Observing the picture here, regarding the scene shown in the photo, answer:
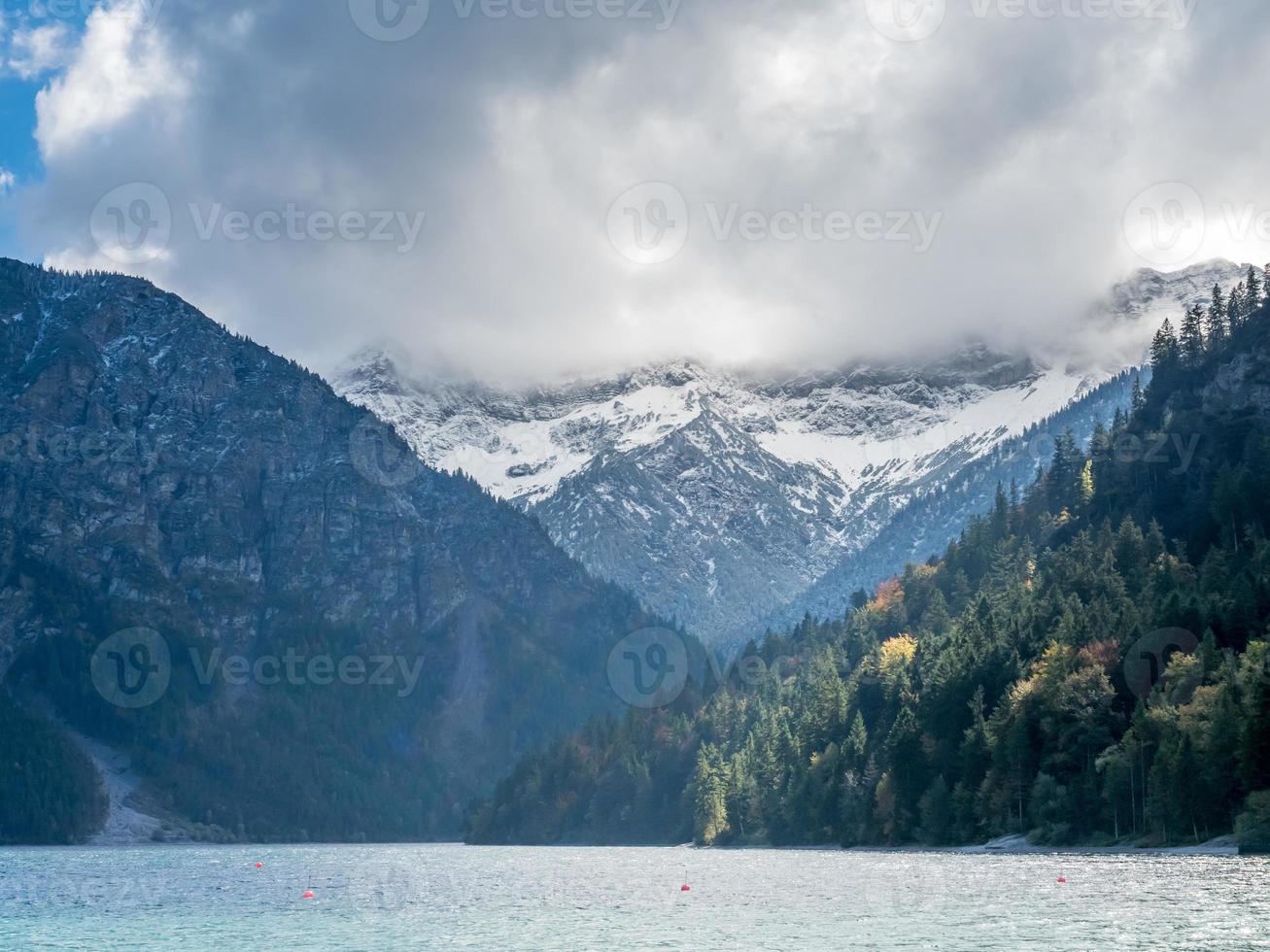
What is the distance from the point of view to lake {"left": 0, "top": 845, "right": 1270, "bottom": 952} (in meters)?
91.1

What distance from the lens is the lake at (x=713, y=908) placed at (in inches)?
3585

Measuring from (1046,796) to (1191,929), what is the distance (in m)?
77.9

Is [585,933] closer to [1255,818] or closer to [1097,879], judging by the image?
[1097,879]

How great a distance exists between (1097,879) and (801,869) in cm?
4306

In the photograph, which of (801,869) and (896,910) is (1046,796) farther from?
(896,910)

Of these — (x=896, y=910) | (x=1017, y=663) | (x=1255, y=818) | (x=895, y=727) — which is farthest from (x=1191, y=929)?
(x=895, y=727)

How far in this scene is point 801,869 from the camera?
519 feet

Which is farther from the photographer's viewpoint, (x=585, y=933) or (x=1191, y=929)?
(x=585, y=933)

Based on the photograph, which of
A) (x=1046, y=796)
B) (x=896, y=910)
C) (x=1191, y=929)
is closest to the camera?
(x=1191, y=929)

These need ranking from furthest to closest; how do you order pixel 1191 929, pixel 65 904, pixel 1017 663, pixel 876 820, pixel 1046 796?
pixel 876 820
pixel 1017 663
pixel 1046 796
pixel 65 904
pixel 1191 929

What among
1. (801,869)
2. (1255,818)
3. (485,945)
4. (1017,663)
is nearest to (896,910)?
(485,945)

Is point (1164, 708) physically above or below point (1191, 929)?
above

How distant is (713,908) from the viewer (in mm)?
114750

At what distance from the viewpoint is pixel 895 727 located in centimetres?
19862
